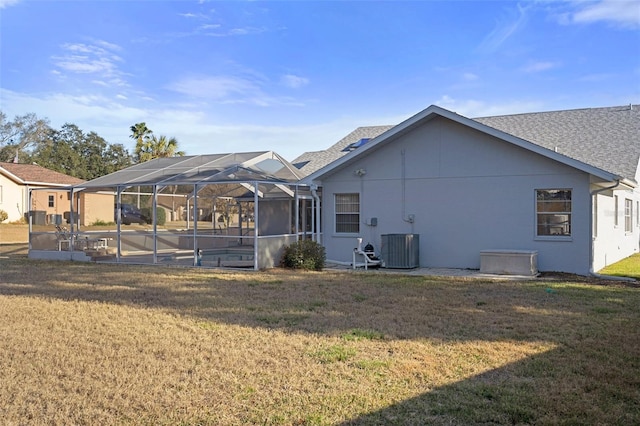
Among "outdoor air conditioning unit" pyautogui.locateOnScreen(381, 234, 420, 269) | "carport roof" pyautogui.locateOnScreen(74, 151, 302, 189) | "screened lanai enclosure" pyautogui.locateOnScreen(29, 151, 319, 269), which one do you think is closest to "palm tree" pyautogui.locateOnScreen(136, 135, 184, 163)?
"screened lanai enclosure" pyautogui.locateOnScreen(29, 151, 319, 269)

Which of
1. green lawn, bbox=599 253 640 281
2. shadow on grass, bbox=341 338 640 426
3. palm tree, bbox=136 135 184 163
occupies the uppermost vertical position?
palm tree, bbox=136 135 184 163

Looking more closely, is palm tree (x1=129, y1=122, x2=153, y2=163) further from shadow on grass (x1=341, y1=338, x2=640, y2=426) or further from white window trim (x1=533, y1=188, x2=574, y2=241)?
shadow on grass (x1=341, y1=338, x2=640, y2=426)

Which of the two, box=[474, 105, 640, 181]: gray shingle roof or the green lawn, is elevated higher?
box=[474, 105, 640, 181]: gray shingle roof

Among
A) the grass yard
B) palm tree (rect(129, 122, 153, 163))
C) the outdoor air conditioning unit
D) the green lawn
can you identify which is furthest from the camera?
palm tree (rect(129, 122, 153, 163))

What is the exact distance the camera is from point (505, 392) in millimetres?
5137

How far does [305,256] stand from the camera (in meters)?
15.6

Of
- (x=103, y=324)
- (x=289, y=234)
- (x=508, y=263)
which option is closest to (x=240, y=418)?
(x=103, y=324)

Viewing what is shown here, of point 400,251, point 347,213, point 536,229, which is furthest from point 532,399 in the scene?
point 347,213

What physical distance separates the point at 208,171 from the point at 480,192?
8365 millimetres

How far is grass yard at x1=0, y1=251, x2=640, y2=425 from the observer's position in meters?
4.70

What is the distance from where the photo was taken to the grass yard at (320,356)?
4699 mm

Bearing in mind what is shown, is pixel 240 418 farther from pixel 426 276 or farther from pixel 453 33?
pixel 453 33

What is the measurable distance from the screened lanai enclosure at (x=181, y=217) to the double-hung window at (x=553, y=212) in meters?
6.63

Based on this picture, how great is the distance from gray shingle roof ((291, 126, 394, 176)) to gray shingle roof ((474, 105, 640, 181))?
4.67m
